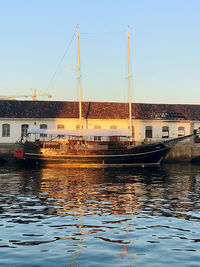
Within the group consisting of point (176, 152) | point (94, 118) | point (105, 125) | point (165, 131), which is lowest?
point (176, 152)

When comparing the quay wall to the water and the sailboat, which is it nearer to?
the sailboat

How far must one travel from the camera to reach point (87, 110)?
181 ft

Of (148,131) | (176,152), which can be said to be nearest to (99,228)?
(176,152)

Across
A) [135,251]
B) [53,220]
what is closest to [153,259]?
[135,251]

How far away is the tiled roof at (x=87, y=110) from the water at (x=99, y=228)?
3339 centimetres

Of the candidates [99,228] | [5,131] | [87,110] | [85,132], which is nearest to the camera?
[99,228]

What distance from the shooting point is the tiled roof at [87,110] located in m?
53.1

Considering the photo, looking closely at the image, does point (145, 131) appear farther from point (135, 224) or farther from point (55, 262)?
point (55, 262)

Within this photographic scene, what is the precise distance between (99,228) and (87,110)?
Result: 143 ft

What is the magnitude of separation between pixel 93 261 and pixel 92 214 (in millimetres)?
5338

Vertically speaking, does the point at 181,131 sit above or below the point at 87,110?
below

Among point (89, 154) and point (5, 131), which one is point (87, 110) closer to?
point (5, 131)

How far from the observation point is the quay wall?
150 feet

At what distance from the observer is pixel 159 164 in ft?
143
